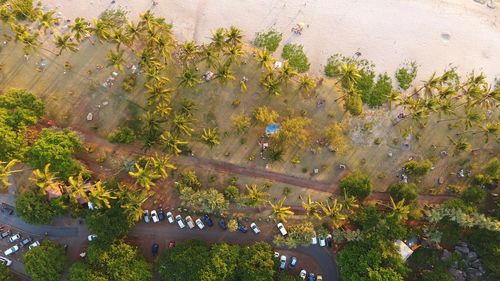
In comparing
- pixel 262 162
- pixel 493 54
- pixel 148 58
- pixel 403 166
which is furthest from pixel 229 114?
pixel 493 54

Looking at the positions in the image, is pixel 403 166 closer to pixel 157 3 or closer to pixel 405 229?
pixel 405 229

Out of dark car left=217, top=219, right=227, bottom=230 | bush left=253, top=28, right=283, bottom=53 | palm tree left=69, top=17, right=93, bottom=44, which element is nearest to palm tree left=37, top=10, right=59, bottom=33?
palm tree left=69, top=17, right=93, bottom=44

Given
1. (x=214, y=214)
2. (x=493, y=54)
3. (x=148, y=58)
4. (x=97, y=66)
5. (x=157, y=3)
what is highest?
(x=493, y=54)

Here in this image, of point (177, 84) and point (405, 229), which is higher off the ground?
point (177, 84)

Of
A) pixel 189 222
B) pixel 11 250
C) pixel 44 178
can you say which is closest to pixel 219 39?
pixel 189 222

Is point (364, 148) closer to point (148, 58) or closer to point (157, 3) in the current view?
point (148, 58)

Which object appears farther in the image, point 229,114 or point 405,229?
point 229,114

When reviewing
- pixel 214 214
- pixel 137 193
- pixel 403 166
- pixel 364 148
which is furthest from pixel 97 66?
pixel 403 166
